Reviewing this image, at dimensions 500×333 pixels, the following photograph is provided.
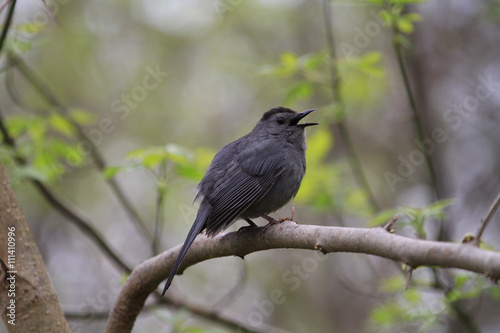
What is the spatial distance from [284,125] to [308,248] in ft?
7.97

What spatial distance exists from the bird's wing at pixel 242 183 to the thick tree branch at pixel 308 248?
0.31 meters

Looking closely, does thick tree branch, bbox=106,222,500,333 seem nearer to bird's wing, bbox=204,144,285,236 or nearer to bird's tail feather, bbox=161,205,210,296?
bird's tail feather, bbox=161,205,210,296

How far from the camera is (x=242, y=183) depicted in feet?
13.3

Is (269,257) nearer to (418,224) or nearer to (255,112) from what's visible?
(255,112)

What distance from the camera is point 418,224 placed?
11.6 ft

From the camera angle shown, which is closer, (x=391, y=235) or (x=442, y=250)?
(x=442, y=250)

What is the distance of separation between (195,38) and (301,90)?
246 inches

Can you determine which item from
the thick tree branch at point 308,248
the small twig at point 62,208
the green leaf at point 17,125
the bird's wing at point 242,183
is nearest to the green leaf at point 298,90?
the bird's wing at point 242,183

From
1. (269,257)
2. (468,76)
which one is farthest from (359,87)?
(269,257)

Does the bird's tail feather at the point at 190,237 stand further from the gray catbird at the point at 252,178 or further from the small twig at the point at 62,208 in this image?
the small twig at the point at 62,208

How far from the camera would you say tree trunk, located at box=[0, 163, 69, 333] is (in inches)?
110

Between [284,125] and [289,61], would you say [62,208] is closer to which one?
[284,125]

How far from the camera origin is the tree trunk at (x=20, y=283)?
2799 millimetres

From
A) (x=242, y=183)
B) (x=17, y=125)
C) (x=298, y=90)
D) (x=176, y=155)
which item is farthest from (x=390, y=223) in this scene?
(x=17, y=125)
